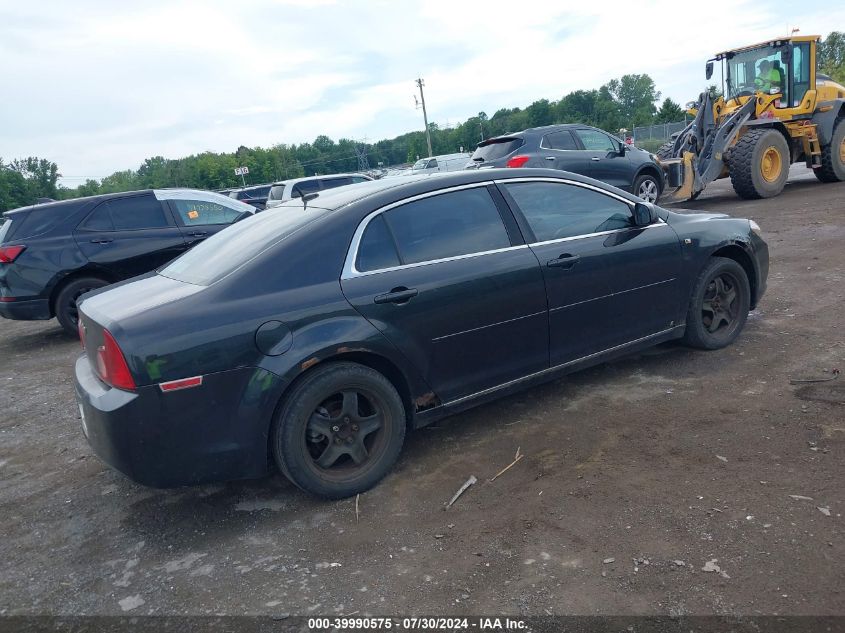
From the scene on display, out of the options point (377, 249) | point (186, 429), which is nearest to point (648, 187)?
point (377, 249)

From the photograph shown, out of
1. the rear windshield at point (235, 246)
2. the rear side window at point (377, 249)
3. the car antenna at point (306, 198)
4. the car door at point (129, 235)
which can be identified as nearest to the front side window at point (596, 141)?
the car door at point (129, 235)

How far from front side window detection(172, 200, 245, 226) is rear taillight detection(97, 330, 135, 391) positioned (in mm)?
5767

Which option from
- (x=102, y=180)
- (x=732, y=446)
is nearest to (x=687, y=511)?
(x=732, y=446)

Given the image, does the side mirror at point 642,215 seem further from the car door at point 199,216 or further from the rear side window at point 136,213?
the rear side window at point 136,213

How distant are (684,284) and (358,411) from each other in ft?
8.77

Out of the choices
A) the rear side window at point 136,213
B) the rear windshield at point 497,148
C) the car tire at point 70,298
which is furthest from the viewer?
the rear windshield at point 497,148

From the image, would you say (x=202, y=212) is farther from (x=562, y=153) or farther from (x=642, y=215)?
(x=562, y=153)

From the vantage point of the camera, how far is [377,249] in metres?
3.80

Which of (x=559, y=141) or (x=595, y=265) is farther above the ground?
(x=559, y=141)

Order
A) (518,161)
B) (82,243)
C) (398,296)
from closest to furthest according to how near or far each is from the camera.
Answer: (398,296), (82,243), (518,161)

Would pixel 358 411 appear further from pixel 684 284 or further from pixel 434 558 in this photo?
pixel 684 284

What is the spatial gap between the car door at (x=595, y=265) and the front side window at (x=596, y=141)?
27.7ft

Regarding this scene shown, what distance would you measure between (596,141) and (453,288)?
33.2 ft

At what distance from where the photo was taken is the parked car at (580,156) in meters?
12.3
